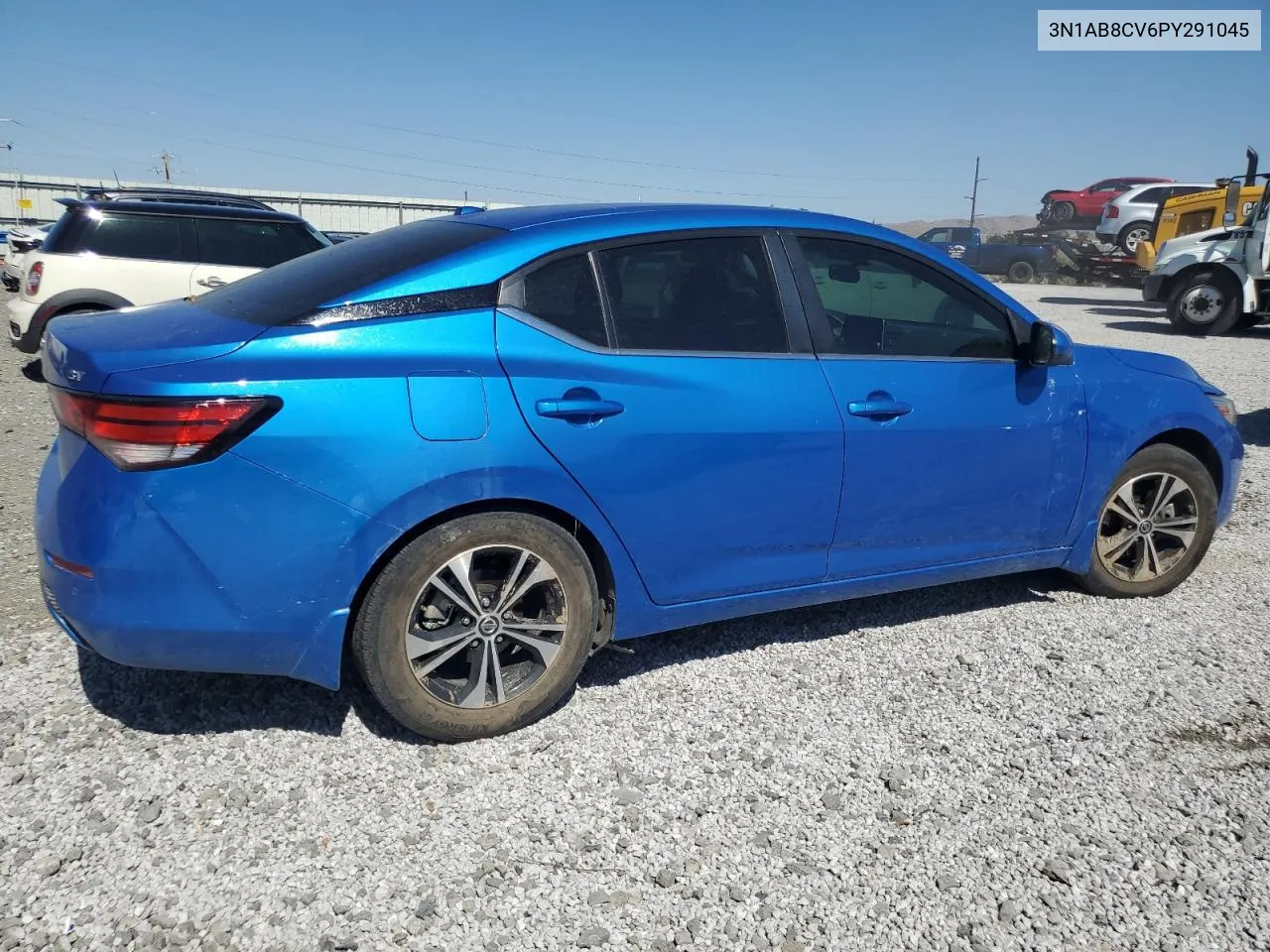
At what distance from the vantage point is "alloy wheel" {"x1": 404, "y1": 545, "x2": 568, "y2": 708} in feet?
9.16

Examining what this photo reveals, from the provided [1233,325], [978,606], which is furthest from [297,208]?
[978,606]

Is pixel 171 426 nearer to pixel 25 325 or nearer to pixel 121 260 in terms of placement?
pixel 121 260

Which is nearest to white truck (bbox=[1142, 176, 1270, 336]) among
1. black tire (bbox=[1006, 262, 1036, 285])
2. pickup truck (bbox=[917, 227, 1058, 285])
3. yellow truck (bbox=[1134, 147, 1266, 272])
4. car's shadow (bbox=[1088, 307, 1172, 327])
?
yellow truck (bbox=[1134, 147, 1266, 272])

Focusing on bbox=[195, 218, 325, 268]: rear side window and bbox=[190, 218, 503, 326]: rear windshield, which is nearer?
bbox=[190, 218, 503, 326]: rear windshield

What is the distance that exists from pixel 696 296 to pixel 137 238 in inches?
291

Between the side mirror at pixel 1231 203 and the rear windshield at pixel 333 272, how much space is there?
53.4 ft

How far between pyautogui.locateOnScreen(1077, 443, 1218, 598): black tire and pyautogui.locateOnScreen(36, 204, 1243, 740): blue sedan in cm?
23

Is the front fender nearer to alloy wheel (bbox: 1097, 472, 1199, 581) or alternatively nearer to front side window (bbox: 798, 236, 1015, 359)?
alloy wheel (bbox: 1097, 472, 1199, 581)

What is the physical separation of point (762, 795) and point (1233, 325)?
16069 mm

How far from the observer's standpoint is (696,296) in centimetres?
319

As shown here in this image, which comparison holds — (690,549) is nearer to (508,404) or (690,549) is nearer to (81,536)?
(508,404)

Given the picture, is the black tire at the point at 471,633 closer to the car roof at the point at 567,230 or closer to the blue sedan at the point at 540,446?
the blue sedan at the point at 540,446

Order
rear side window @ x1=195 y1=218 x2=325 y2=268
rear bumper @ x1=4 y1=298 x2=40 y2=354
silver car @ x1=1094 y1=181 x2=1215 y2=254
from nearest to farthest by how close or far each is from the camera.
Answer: rear bumper @ x1=4 y1=298 x2=40 y2=354 < rear side window @ x1=195 y1=218 x2=325 y2=268 < silver car @ x1=1094 y1=181 x2=1215 y2=254

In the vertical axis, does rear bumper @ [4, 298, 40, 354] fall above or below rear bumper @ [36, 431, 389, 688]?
above
